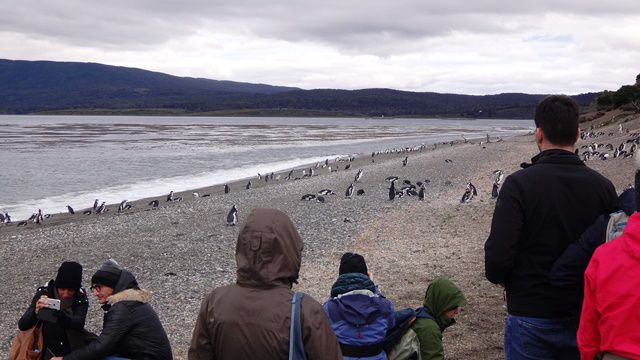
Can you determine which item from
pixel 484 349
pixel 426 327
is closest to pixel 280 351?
pixel 426 327

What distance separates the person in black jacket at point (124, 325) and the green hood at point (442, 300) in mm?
1793

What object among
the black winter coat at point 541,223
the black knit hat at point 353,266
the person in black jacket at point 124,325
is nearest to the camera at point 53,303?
the person in black jacket at point 124,325

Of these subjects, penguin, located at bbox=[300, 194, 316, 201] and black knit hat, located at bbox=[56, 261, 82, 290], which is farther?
penguin, located at bbox=[300, 194, 316, 201]

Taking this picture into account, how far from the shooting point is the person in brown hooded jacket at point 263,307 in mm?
2467

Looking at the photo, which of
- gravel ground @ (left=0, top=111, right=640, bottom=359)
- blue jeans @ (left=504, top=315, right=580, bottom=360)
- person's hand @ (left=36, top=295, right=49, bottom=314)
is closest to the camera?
blue jeans @ (left=504, top=315, right=580, bottom=360)

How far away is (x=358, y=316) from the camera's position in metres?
3.58

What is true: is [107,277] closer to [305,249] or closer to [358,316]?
[358,316]

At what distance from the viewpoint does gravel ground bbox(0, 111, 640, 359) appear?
7.73m

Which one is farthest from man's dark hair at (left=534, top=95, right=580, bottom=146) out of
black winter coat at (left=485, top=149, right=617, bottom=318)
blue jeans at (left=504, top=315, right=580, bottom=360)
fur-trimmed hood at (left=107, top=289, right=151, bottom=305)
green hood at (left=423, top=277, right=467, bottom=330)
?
fur-trimmed hood at (left=107, top=289, right=151, bottom=305)

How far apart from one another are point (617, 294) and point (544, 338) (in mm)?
671

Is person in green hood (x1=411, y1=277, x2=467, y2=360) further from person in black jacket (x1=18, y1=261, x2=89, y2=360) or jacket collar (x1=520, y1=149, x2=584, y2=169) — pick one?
person in black jacket (x1=18, y1=261, x2=89, y2=360)

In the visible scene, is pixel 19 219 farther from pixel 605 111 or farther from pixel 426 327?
pixel 605 111

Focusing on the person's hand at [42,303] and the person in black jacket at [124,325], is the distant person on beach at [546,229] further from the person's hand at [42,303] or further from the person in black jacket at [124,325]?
the person's hand at [42,303]

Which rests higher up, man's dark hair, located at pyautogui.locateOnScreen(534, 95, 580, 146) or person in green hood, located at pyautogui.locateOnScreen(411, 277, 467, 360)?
man's dark hair, located at pyautogui.locateOnScreen(534, 95, 580, 146)
